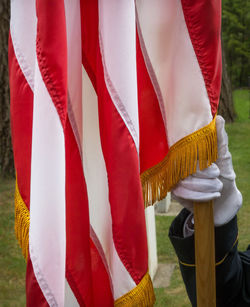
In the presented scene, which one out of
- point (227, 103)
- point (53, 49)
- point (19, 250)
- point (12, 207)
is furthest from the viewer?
point (227, 103)

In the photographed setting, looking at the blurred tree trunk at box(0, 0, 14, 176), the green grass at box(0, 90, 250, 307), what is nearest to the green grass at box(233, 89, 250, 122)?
the green grass at box(0, 90, 250, 307)

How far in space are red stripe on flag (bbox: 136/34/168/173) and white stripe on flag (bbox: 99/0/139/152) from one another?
0.16 meters

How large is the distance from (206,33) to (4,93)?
3.93 m

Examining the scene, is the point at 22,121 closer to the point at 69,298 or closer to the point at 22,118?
the point at 22,118

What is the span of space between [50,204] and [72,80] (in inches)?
15.1

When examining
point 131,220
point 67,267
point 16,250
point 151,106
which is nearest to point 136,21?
point 151,106

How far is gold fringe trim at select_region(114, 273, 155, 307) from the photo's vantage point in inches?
63.4

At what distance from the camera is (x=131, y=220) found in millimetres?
1589

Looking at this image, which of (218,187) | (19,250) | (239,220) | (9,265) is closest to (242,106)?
(239,220)

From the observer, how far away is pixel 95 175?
1727 mm

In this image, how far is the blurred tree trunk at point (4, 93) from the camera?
16.8ft

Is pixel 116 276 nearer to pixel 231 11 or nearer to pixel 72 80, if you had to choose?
pixel 72 80

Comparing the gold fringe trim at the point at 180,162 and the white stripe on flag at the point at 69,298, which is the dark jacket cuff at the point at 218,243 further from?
the white stripe on flag at the point at 69,298

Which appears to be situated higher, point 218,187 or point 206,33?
point 206,33
